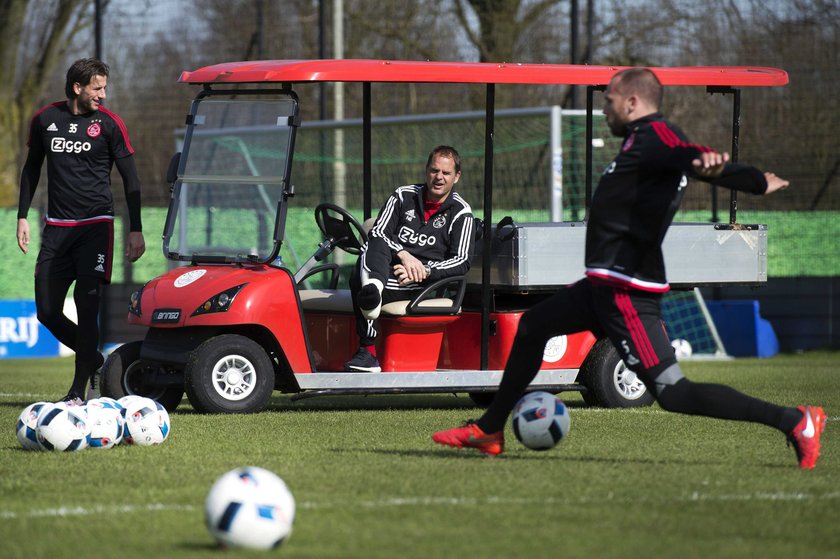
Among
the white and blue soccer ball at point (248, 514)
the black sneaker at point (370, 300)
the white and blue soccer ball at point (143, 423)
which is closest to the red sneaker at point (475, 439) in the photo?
the white and blue soccer ball at point (143, 423)

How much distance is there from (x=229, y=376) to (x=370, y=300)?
0.97 m

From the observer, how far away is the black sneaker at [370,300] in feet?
28.6

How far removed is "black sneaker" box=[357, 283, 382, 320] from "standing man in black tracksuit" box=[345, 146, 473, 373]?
0.03 meters

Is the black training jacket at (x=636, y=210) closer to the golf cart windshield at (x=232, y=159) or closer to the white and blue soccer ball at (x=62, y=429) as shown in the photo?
the white and blue soccer ball at (x=62, y=429)

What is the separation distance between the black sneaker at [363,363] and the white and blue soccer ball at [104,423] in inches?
85.1

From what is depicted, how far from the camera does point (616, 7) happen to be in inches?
651

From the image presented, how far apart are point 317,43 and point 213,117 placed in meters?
9.25

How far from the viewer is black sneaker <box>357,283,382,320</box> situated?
8.70 meters

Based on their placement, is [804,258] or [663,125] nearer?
[663,125]

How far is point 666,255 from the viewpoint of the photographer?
30.2 ft

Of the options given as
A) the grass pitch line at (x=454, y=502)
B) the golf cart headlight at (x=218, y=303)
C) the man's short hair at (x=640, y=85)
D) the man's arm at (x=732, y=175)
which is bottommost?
the grass pitch line at (x=454, y=502)

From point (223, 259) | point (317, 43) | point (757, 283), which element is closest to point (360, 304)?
point (223, 259)

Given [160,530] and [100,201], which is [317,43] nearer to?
[100,201]

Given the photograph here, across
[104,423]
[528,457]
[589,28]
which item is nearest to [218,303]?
[104,423]
